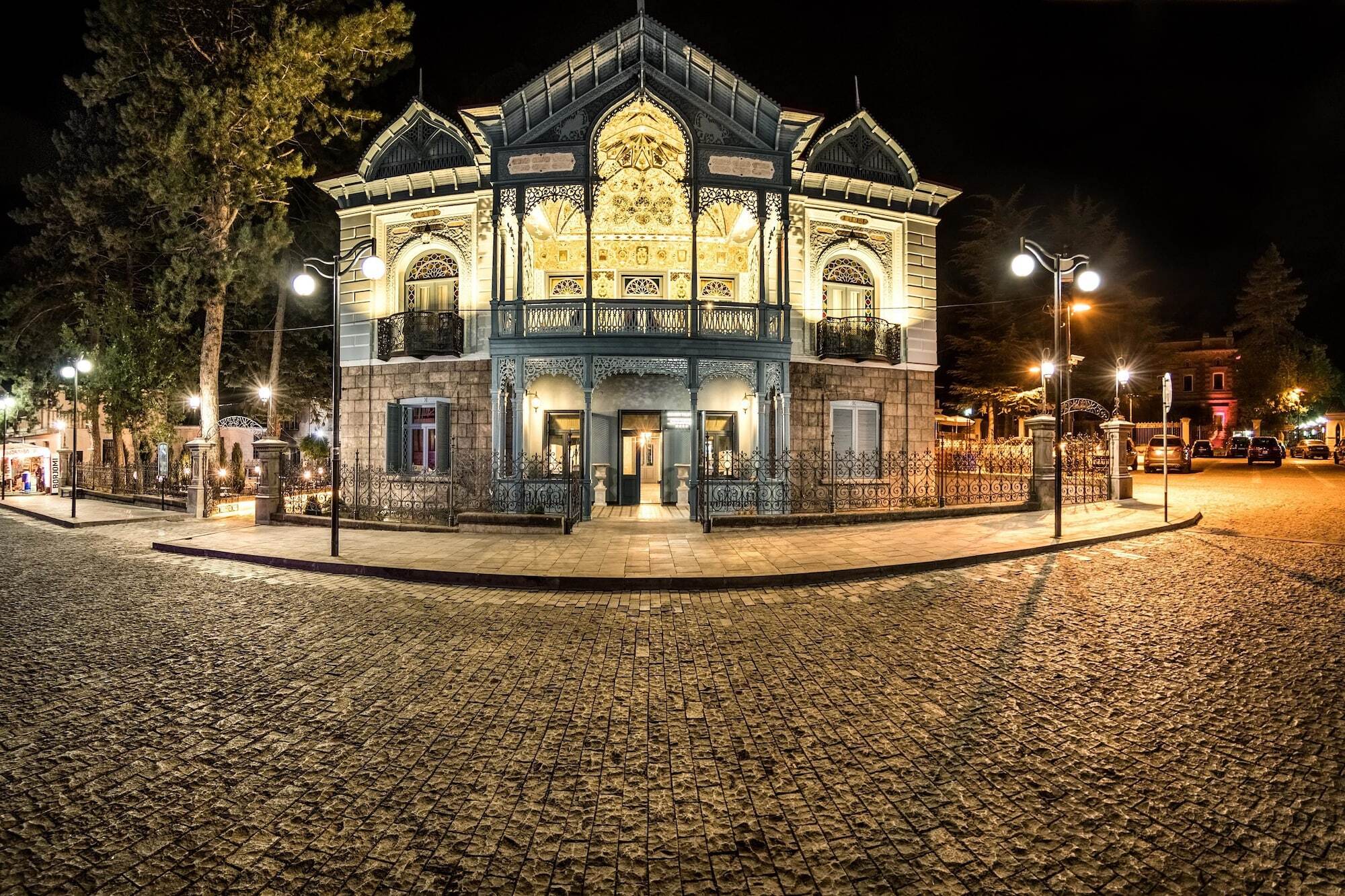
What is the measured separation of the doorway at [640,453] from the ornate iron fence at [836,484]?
7.50ft

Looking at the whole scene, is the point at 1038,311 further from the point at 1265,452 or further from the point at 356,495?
the point at 356,495

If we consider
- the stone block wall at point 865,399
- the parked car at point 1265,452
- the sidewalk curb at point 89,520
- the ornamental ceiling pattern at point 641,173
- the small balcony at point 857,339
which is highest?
the ornamental ceiling pattern at point 641,173

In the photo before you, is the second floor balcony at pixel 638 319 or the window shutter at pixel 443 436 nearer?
the second floor balcony at pixel 638 319

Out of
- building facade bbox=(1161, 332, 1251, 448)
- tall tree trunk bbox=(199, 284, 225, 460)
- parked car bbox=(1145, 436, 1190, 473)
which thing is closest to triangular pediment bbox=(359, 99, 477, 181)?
tall tree trunk bbox=(199, 284, 225, 460)

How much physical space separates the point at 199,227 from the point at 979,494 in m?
27.4

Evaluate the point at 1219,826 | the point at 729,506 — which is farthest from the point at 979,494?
the point at 1219,826

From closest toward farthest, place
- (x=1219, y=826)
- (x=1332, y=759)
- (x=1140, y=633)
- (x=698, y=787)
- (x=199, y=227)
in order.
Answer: (x=1219, y=826)
(x=698, y=787)
(x=1332, y=759)
(x=1140, y=633)
(x=199, y=227)

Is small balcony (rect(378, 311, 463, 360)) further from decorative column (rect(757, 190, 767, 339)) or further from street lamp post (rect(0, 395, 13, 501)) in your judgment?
street lamp post (rect(0, 395, 13, 501))

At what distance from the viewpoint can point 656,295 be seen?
64.3ft

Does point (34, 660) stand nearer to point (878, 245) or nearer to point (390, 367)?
point (390, 367)

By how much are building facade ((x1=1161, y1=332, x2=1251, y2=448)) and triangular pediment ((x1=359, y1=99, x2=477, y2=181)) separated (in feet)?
241

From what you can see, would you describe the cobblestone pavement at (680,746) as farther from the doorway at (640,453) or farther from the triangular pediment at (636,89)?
the triangular pediment at (636,89)

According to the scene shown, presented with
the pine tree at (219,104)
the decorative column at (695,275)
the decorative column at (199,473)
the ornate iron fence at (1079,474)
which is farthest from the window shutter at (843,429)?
the pine tree at (219,104)

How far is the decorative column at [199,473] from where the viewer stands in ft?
56.0
